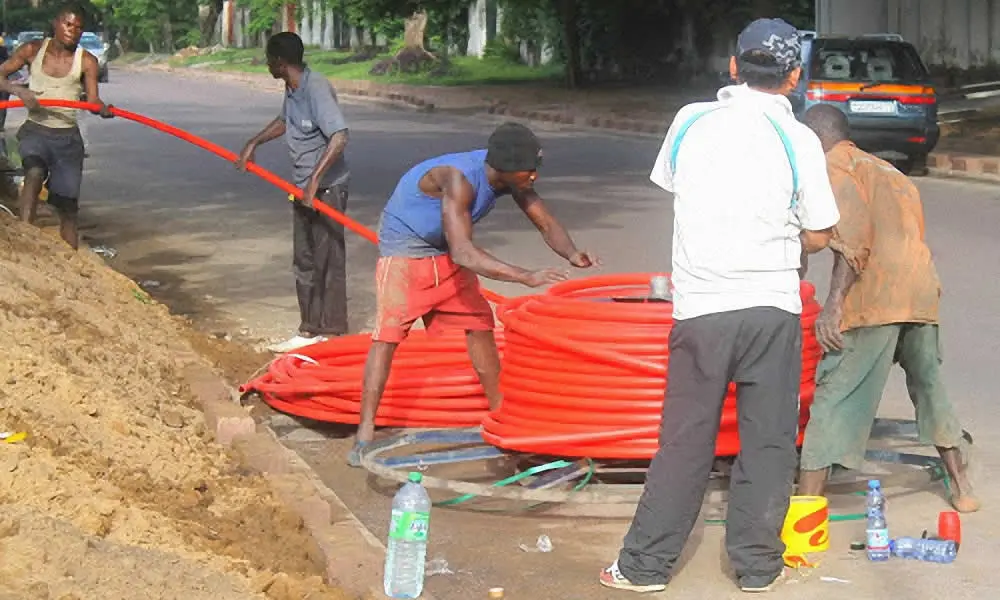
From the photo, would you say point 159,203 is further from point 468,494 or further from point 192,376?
point 468,494

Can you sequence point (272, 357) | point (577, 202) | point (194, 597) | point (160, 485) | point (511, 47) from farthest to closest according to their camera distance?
point (511, 47)
point (577, 202)
point (272, 357)
point (160, 485)
point (194, 597)

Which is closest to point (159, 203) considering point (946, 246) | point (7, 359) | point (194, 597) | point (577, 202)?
point (577, 202)

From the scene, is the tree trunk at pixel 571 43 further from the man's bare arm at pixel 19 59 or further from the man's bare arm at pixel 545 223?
the man's bare arm at pixel 545 223

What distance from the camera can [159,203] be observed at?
18406 millimetres

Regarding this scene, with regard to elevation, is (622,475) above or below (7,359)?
below

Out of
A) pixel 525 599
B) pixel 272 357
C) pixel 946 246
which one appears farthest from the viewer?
pixel 946 246

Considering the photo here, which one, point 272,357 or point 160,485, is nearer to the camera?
point 160,485

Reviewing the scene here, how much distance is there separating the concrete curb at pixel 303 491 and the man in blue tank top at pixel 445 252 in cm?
54

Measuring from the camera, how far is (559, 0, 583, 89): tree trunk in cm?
3700

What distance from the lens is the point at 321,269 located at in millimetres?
10344

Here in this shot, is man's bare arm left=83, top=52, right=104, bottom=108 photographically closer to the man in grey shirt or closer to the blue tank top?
the man in grey shirt

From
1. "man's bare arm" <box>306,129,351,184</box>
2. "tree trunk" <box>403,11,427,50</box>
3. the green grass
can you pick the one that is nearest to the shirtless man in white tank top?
"man's bare arm" <box>306,129,351,184</box>

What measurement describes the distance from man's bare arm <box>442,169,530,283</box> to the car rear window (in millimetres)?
15099

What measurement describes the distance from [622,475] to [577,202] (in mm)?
10702
